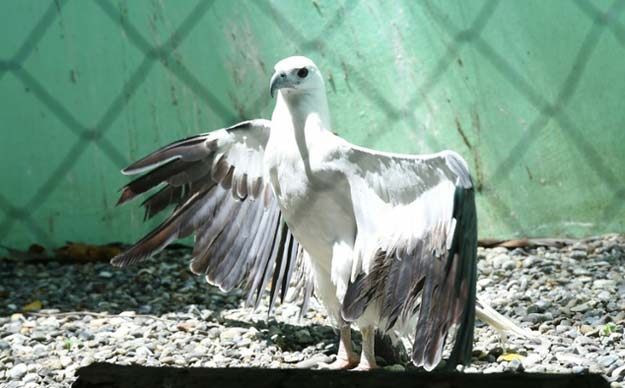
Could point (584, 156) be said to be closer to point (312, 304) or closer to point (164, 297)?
point (312, 304)

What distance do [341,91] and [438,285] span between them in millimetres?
1259

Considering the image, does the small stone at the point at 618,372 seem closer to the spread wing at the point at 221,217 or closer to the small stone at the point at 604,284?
the small stone at the point at 604,284

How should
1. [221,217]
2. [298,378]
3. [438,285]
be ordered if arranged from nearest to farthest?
1. [298,378]
2. [438,285]
3. [221,217]

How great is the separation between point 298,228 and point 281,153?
179mm

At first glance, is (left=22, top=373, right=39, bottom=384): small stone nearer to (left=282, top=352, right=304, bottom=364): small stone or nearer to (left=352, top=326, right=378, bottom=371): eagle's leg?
(left=282, top=352, right=304, bottom=364): small stone

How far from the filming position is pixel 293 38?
10.6 feet

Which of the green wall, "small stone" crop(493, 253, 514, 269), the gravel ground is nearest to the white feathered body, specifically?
the gravel ground

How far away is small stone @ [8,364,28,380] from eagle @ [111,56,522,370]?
391 millimetres

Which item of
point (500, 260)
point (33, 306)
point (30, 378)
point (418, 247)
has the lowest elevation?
point (30, 378)

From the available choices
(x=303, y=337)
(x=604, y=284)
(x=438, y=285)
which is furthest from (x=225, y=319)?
(x=604, y=284)

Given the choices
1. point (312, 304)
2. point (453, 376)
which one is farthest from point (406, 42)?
point (453, 376)

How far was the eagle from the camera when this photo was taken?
2.09 m

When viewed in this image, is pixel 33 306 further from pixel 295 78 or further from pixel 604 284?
pixel 604 284

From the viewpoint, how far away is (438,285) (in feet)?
6.90
